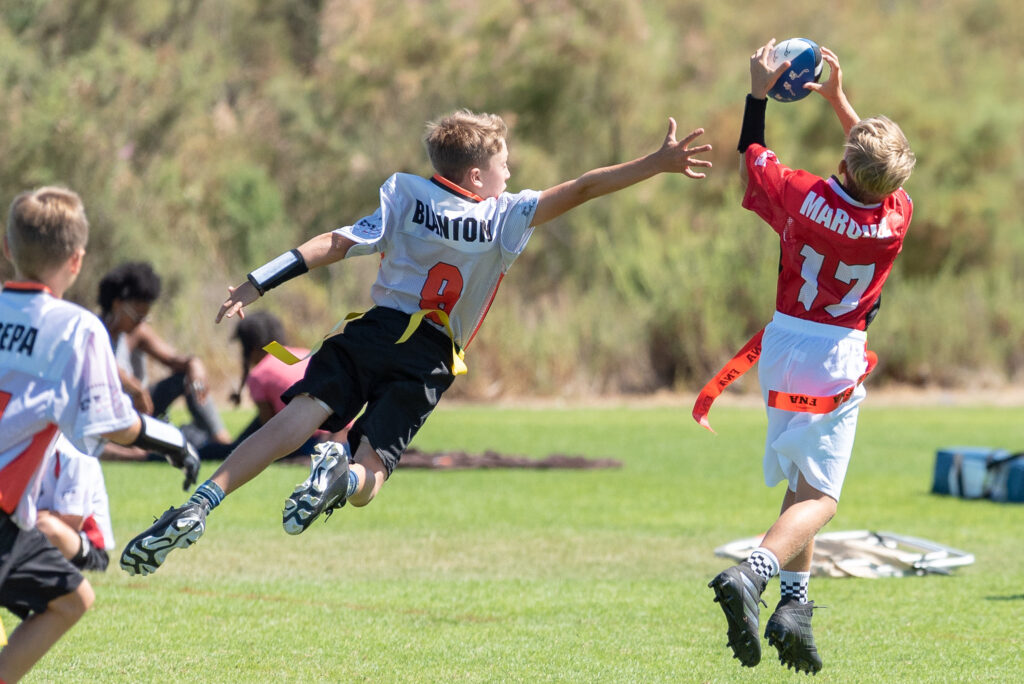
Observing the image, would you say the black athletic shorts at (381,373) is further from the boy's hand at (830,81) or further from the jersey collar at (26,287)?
the boy's hand at (830,81)

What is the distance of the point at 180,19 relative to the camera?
30.5m

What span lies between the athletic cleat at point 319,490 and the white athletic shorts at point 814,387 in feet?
5.81

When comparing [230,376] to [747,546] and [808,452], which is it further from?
[808,452]

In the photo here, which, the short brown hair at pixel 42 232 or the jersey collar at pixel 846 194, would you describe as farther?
the jersey collar at pixel 846 194

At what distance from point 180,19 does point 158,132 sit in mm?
6772

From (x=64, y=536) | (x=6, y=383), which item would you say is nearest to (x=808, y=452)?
(x=6, y=383)

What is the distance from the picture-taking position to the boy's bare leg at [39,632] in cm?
447

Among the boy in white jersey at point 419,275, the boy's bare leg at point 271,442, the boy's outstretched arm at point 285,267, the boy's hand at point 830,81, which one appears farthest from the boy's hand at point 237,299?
the boy's hand at point 830,81

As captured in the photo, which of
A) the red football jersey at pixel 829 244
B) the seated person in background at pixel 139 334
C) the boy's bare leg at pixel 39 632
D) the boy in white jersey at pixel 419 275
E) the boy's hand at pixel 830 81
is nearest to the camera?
the boy's bare leg at pixel 39 632

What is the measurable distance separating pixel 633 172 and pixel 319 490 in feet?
5.93

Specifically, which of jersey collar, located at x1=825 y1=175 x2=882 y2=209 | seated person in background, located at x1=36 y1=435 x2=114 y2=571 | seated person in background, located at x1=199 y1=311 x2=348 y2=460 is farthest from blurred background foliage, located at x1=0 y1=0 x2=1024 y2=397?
jersey collar, located at x1=825 y1=175 x2=882 y2=209

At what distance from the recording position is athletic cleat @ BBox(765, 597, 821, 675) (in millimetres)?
5371

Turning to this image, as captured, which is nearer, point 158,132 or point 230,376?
point 230,376

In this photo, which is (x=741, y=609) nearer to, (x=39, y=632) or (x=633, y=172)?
(x=633, y=172)
